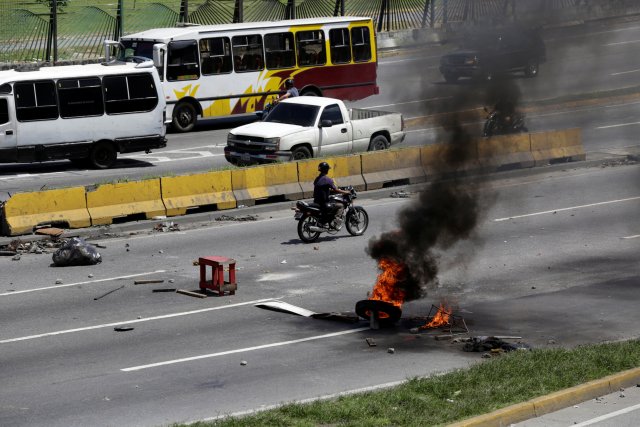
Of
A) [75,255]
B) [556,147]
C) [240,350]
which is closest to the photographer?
[240,350]

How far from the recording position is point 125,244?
832 inches

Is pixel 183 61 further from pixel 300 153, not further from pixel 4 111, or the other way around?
pixel 4 111

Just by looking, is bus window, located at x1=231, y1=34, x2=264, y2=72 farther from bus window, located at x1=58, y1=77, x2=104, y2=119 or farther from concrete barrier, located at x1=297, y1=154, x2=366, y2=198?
concrete barrier, located at x1=297, y1=154, x2=366, y2=198

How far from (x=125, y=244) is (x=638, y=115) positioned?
2114cm

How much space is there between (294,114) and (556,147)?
688 cm

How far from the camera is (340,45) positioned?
36281 mm

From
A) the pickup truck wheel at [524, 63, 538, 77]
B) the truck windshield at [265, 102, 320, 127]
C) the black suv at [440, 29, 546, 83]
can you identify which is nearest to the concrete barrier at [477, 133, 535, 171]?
the truck windshield at [265, 102, 320, 127]

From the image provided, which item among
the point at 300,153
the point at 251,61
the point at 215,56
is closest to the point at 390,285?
the point at 300,153

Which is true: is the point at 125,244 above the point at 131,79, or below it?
below

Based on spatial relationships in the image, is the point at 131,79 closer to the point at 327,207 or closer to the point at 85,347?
the point at 327,207

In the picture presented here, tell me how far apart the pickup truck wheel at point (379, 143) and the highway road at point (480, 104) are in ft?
2.64

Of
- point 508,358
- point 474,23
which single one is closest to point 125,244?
point 474,23

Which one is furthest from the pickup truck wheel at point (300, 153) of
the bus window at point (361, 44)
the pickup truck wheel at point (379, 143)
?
the bus window at point (361, 44)

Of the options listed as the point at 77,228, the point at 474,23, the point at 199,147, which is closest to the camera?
the point at 474,23
